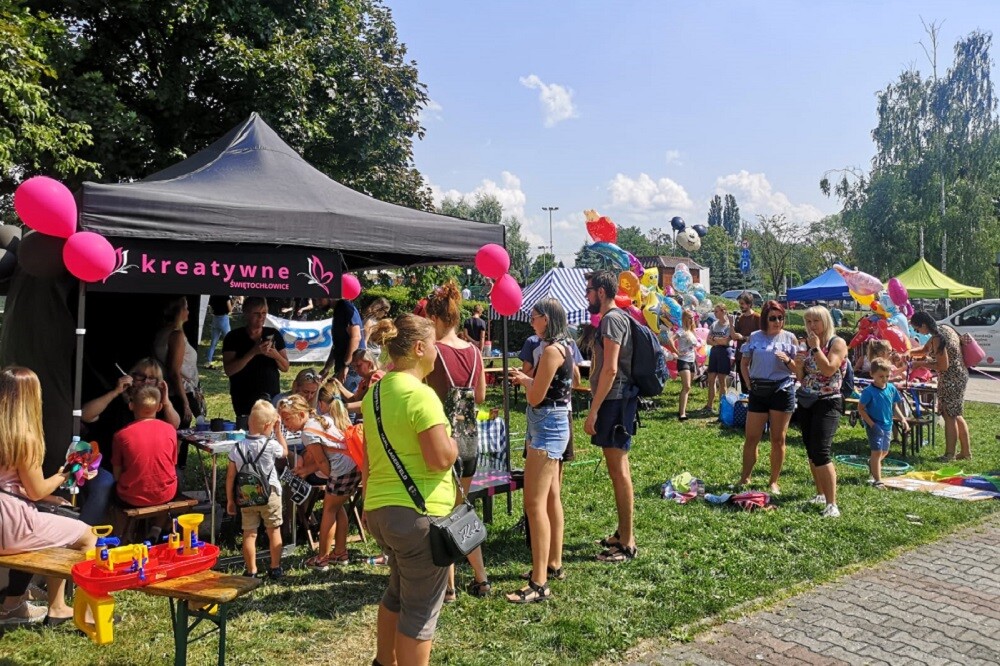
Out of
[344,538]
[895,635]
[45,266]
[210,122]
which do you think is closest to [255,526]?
[344,538]

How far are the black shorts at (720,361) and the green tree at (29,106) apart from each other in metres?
9.22

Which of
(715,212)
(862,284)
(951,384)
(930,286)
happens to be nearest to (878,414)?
(951,384)

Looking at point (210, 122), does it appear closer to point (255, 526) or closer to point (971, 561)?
point (255, 526)

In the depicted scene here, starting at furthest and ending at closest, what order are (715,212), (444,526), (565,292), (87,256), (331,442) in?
(715,212) → (565,292) → (331,442) → (87,256) → (444,526)

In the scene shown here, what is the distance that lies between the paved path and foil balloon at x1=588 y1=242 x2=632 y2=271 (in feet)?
24.3

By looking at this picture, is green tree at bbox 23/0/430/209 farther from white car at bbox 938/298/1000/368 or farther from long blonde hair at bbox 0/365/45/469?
white car at bbox 938/298/1000/368

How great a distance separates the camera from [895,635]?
3.81m

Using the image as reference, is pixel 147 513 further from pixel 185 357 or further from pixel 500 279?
pixel 500 279

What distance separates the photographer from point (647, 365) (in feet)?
15.2

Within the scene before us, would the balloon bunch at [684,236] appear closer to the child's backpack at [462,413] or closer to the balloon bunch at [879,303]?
the balloon bunch at [879,303]

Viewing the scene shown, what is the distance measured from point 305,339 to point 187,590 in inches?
538

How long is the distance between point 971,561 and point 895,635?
1.61m

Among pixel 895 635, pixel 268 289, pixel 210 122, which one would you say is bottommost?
pixel 895 635

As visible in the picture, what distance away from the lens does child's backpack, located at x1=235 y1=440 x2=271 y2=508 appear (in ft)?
14.7
